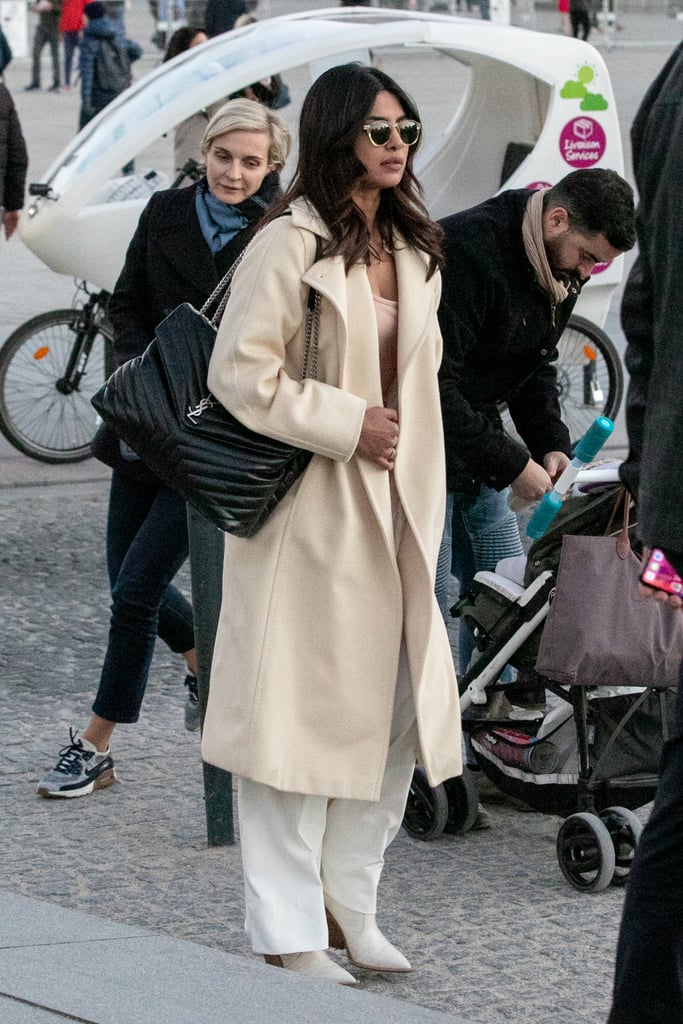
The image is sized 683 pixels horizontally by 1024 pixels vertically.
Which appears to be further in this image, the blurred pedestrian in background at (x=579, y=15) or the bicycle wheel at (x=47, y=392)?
the blurred pedestrian in background at (x=579, y=15)

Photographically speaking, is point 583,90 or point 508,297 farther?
point 583,90

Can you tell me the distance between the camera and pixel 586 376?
8.80 metres

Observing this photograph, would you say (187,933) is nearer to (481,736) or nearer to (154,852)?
(154,852)

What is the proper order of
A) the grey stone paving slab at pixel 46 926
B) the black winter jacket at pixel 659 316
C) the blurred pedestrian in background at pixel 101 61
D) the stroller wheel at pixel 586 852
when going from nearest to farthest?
the black winter jacket at pixel 659 316, the grey stone paving slab at pixel 46 926, the stroller wheel at pixel 586 852, the blurred pedestrian in background at pixel 101 61

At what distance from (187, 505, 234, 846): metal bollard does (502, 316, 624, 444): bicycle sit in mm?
4557

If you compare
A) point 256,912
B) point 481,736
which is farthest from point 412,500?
point 481,736

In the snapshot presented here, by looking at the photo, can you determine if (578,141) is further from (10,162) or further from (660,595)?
(660,595)

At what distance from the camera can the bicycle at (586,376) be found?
343 inches

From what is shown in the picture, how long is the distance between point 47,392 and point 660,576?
19.5 ft

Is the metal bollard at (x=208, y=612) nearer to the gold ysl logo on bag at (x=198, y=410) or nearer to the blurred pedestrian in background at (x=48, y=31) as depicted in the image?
the gold ysl logo on bag at (x=198, y=410)

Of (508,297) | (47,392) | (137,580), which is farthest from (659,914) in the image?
(47,392)

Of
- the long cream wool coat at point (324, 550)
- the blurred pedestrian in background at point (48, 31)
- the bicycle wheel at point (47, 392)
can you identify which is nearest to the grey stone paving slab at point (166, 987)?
the long cream wool coat at point (324, 550)

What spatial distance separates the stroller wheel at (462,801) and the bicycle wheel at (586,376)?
4505 millimetres

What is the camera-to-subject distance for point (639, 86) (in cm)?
2383
